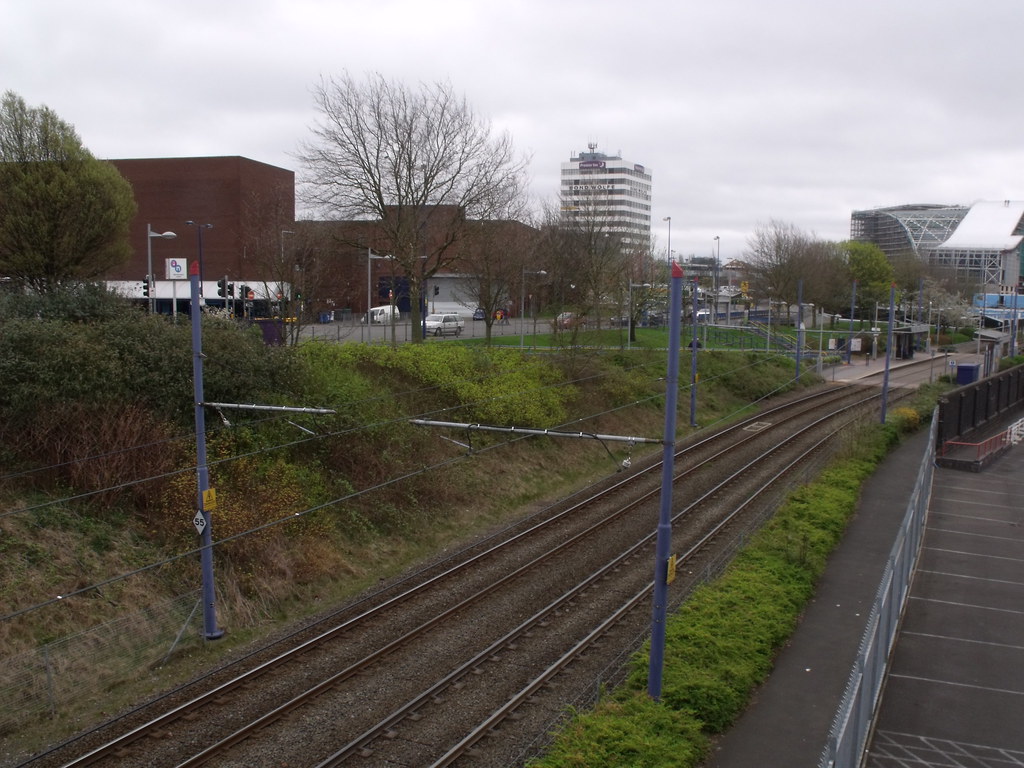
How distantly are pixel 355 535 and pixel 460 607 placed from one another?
4.14 m

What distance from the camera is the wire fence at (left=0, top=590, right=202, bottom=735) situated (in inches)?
443

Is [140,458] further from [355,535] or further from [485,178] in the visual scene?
[485,178]

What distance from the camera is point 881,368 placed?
187ft

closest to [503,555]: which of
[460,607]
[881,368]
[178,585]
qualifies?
[460,607]

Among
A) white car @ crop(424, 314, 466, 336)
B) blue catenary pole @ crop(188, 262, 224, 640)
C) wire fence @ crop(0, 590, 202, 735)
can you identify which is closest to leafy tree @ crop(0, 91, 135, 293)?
blue catenary pole @ crop(188, 262, 224, 640)

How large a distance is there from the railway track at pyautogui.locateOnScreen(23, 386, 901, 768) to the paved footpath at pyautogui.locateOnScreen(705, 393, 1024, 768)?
8.24 feet

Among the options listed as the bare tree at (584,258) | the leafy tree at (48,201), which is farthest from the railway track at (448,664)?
the bare tree at (584,258)

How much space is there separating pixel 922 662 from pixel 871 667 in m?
3.80

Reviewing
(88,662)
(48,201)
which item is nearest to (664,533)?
(88,662)

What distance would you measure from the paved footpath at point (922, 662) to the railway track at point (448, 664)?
251 centimetres

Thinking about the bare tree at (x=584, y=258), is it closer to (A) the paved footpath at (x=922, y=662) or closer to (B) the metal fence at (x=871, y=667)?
(A) the paved footpath at (x=922, y=662)

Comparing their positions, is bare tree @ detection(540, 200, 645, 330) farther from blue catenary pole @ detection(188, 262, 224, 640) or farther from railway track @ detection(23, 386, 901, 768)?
blue catenary pole @ detection(188, 262, 224, 640)

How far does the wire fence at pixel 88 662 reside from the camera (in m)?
11.2

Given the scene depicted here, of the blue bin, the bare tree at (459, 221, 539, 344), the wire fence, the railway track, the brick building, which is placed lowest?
the railway track
